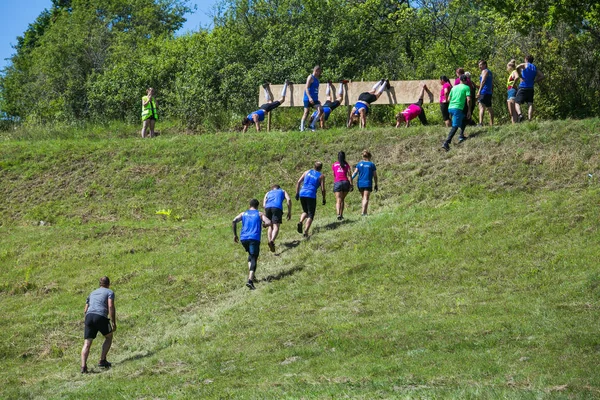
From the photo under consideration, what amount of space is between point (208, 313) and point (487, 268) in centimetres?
571

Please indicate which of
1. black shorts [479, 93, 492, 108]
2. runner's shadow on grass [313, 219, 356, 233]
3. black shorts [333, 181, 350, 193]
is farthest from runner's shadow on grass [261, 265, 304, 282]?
black shorts [479, 93, 492, 108]

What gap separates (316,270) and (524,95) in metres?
9.95

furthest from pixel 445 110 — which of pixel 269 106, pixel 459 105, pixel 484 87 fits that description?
pixel 269 106

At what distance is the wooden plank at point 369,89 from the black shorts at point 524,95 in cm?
452

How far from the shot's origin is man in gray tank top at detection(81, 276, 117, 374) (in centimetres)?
1548

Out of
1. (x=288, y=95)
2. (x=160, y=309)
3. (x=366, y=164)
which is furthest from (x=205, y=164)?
(x=160, y=309)

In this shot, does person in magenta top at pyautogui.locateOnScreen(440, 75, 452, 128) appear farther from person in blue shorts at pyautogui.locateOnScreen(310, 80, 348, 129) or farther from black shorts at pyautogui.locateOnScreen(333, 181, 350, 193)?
black shorts at pyautogui.locateOnScreen(333, 181, 350, 193)

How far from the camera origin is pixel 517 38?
109 feet

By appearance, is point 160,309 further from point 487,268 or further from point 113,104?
point 113,104

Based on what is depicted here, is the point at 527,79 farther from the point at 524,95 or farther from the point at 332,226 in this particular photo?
the point at 332,226

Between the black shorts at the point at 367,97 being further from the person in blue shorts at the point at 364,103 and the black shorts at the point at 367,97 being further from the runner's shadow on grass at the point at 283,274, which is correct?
the runner's shadow on grass at the point at 283,274

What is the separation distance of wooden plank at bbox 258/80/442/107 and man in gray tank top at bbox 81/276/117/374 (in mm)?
17134

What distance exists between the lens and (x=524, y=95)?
25703mm

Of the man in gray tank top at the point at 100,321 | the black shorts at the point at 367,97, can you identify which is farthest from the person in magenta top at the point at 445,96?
the man in gray tank top at the point at 100,321
